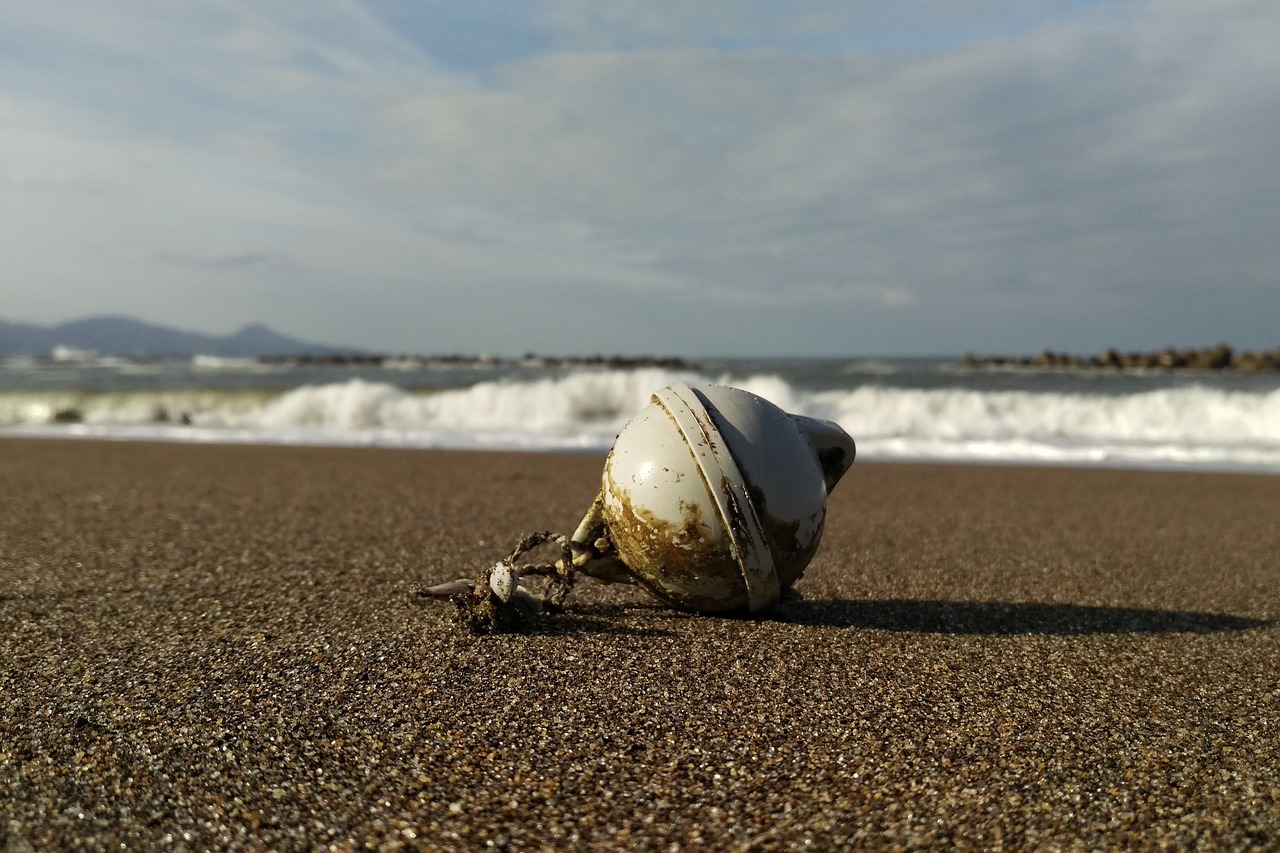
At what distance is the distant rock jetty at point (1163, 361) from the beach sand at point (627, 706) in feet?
115

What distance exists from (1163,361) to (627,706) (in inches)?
1618

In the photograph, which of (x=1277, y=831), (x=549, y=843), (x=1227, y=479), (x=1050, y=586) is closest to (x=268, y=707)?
(x=549, y=843)

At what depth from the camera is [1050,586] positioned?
14.7 ft

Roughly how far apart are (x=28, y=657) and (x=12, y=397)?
22630 mm

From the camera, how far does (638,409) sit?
16.8 meters

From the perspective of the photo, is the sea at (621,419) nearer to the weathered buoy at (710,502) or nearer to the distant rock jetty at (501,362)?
the weathered buoy at (710,502)

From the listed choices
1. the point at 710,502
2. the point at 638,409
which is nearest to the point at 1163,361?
the point at 638,409

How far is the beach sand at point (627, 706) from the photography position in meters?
1.92

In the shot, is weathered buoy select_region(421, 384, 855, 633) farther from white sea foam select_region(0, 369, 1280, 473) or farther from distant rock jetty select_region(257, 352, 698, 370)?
distant rock jetty select_region(257, 352, 698, 370)

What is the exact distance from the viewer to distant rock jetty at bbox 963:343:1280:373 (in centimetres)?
3350

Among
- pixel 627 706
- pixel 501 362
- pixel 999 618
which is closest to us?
pixel 627 706

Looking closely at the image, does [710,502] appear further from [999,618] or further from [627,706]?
[999,618]

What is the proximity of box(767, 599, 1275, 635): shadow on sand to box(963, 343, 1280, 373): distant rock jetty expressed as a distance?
3566cm

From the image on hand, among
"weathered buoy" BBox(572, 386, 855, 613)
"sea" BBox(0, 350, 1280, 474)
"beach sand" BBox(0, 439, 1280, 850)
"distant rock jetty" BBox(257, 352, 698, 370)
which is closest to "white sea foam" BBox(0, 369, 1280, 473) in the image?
"sea" BBox(0, 350, 1280, 474)
